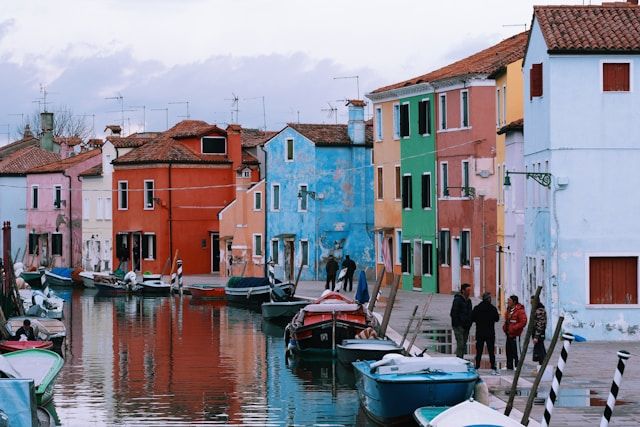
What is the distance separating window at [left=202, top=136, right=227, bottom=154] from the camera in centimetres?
7561

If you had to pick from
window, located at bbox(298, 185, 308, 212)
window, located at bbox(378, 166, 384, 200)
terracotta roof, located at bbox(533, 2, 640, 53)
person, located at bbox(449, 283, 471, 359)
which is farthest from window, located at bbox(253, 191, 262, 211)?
person, located at bbox(449, 283, 471, 359)

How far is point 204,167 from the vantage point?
245 ft

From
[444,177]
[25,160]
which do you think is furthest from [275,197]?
[25,160]

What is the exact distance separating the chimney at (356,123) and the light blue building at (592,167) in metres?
31.5

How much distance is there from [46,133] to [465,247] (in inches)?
2118

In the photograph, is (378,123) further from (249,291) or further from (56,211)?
(56,211)

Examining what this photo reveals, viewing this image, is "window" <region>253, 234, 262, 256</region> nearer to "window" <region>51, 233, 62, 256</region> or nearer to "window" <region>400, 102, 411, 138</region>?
"window" <region>400, 102, 411, 138</region>

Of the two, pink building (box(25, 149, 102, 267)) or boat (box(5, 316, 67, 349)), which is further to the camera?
pink building (box(25, 149, 102, 267))

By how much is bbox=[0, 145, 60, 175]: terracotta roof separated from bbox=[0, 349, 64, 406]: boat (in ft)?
213

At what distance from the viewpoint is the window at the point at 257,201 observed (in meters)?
68.8

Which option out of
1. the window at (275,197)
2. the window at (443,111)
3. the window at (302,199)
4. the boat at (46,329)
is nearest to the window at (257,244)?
the window at (275,197)

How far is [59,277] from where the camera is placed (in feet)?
239

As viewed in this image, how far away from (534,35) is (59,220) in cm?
5529

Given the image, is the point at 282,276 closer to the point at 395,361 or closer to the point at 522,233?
the point at 522,233
